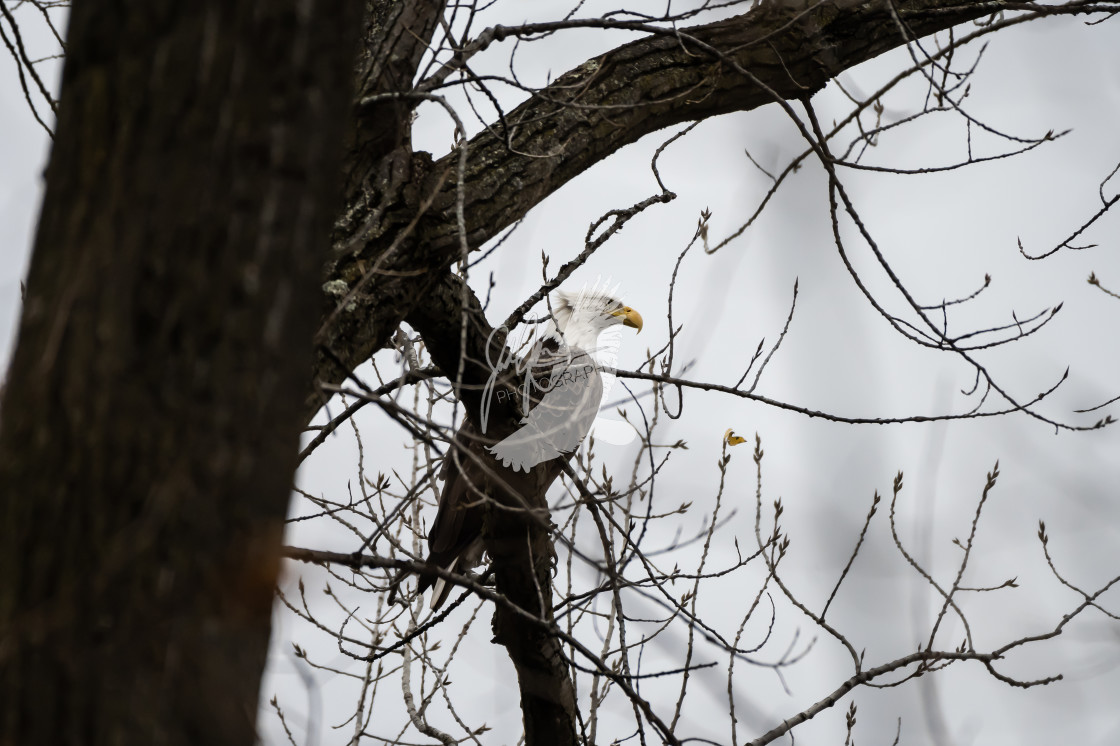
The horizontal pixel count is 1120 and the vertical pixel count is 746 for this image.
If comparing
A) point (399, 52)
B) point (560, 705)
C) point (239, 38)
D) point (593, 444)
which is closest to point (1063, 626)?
point (560, 705)

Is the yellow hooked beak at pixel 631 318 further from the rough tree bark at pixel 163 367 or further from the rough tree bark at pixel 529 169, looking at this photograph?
the rough tree bark at pixel 163 367

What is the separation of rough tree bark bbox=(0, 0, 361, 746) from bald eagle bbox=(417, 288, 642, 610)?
1.67 m

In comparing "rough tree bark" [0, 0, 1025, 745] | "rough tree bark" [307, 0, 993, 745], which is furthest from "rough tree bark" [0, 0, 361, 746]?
"rough tree bark" [307, 0, 993, 745]

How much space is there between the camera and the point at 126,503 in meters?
0.79

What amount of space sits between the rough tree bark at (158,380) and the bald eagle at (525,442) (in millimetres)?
1668

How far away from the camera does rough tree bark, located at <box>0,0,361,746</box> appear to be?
0.76 m

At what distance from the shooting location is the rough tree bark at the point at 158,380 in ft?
2.50

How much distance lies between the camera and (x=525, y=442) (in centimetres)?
288

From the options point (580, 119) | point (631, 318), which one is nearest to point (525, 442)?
point (580, 119)

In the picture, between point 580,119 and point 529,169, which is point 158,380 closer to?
point 529,169

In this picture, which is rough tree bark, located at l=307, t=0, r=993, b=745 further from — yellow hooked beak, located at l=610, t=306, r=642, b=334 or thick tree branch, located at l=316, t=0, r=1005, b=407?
yellow hooked beak, located at l=610, t=306, r=642, b=334

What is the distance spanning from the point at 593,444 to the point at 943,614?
1.44 m

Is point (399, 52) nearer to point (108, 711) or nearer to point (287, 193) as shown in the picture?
point (287, 193)

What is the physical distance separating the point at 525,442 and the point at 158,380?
2110mm
